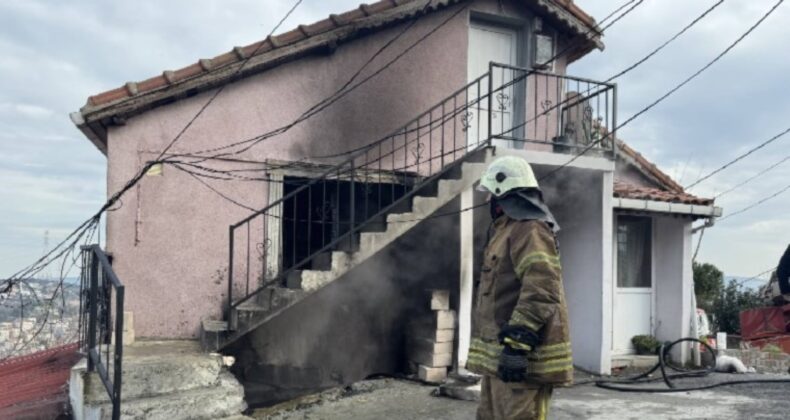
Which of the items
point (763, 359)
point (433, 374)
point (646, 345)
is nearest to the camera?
point (433, 374)

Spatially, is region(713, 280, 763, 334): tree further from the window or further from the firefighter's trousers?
the firefighter's trousers

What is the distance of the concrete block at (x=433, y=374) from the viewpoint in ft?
24.5

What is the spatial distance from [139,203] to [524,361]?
18.6 feet

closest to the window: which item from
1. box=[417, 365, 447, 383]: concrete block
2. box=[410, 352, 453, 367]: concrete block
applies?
box=[410, 352, 453, 367]: concrete block

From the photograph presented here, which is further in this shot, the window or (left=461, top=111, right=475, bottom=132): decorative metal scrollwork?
the window

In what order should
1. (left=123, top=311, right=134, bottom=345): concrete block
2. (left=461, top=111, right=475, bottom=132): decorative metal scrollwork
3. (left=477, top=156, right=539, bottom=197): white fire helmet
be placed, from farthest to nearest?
1. (left=461, top=111, right=475, bottom=132): decorative metal scrollwork
2. (left=123, top=311, right=134, bottom=345): concrete block
3. (left=477, top=156, right=539, bottom=197): white fire helmet

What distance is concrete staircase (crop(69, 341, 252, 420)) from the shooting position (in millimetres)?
5176

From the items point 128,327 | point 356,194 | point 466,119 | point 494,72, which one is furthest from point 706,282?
point 128,327

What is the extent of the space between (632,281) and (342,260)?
5.45 meters

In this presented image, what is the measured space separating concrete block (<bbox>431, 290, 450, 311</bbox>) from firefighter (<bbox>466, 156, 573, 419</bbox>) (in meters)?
3.67

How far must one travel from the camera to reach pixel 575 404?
6480 mm

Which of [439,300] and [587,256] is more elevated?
[587,256]

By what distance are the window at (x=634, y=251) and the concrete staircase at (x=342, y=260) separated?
3.72m

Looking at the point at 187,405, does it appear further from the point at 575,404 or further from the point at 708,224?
the point at 708,224
